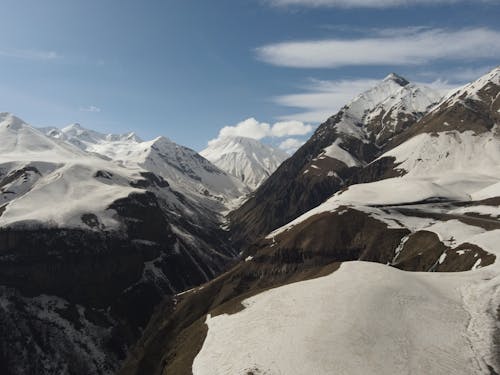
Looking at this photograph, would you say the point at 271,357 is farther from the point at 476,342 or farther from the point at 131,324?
the point at 131,324

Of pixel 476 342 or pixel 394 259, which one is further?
pixel 394 259

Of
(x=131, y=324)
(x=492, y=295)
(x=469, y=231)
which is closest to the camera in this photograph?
(x=492, y=295)

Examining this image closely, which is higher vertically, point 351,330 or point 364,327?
point 351,330

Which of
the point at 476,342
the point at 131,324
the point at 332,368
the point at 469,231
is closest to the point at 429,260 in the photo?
the point at 469,231

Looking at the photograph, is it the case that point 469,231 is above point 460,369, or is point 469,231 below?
below

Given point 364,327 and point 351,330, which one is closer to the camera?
point 351,330

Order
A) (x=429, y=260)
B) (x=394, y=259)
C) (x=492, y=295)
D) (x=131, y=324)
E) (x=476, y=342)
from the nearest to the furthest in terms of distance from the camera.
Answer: (x=476, y=342), (x=492, y=295), (x=429, y=260), (x=394, y=259), (x=131, y=324)

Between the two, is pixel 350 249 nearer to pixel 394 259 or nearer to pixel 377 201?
pixel 394 259
